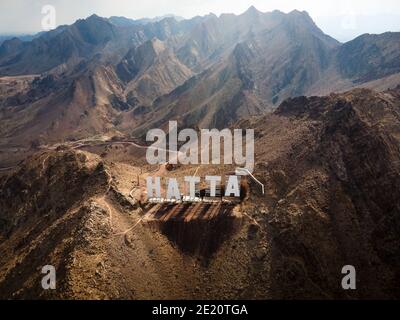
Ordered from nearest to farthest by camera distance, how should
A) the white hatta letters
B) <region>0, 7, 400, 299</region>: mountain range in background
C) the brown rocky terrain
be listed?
the brown rocky terrain → <region>0, 7, 400, 299</region>: mountain range in background → the white hatta letters

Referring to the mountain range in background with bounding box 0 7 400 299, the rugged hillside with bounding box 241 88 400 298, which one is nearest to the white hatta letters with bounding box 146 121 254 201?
the mountain range in background with bounding box 0 7 400 299

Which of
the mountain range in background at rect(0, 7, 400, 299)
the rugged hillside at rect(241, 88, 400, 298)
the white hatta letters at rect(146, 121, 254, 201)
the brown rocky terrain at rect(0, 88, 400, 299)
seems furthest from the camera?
the white hatta letters at rect(146, 121, 254, 201)

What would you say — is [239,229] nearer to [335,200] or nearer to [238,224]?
[238,224]

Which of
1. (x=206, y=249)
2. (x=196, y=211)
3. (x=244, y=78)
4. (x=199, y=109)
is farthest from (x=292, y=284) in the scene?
(x=244, y=78)

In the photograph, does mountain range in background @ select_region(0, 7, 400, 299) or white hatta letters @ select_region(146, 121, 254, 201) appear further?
white hatta letters @ select_region(146, 121, 254, 201)

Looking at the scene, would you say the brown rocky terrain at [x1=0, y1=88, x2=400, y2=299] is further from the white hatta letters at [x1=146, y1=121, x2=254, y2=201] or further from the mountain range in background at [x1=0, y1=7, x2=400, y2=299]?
the white hatta letters at [x1=146, y1=121, x2=254, y2=201]

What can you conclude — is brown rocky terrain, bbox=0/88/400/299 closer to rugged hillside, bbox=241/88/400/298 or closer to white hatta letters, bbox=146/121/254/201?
rugged hillside, bbox=241/88/400/298

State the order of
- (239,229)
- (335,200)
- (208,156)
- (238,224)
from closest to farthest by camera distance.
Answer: (239,229)
(238,224)
(335,200)
(208,156)

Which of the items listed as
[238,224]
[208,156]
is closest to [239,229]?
[238,224]

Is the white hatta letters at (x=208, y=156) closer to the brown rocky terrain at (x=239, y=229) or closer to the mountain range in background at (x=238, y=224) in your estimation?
the mountain range in background at (x=238, y=224)
